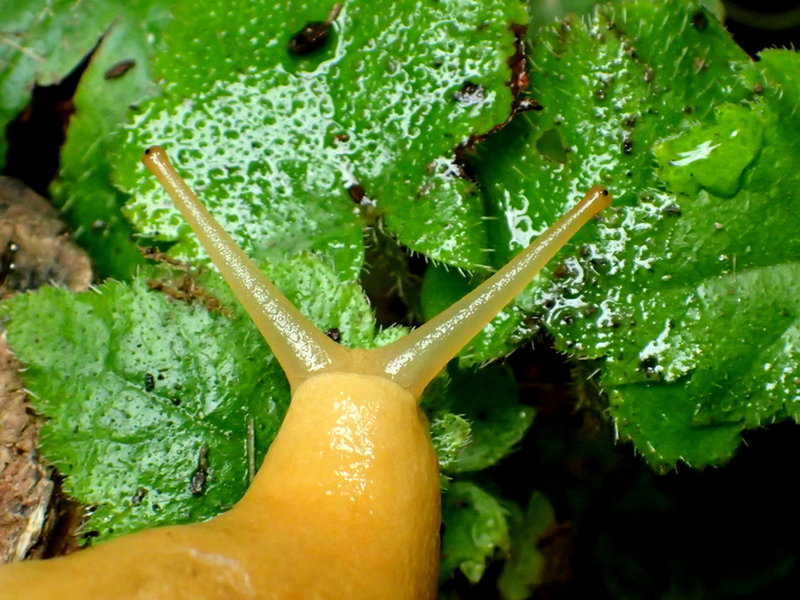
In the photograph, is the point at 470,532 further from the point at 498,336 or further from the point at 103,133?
the point at 103,133

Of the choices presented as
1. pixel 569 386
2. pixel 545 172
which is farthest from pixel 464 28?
pixel 569 386

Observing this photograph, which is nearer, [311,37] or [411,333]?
[411,333]

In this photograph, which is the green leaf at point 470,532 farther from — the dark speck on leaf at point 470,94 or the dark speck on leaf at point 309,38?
the dark speck on leaf at point 309,38

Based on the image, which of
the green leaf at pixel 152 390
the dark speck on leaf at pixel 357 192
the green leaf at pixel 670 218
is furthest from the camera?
the dark speck on leaf at pixel 357 192

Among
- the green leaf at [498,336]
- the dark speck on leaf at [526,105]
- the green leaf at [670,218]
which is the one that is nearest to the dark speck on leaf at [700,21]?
the green leaf at [670,218]

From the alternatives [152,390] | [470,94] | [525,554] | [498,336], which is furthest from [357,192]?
[525,554]

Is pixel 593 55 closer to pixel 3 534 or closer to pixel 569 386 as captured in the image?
pixel 569 386

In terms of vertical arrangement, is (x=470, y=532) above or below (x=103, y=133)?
below
